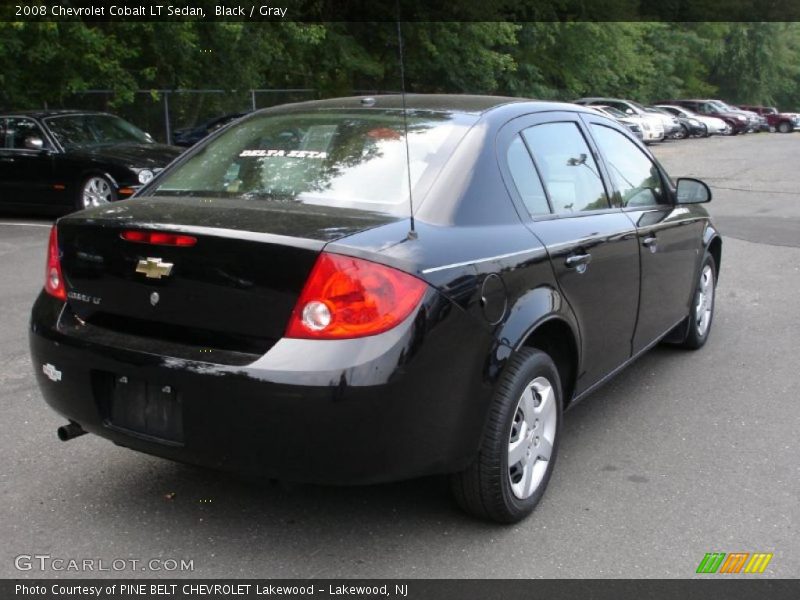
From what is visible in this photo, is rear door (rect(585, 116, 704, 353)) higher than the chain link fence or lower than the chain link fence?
higher

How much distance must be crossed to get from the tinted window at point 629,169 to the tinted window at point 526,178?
869 millimetres

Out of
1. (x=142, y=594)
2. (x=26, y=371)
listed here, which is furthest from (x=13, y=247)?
(x=142, y=594)

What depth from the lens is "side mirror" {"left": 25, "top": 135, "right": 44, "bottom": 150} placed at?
11930mm

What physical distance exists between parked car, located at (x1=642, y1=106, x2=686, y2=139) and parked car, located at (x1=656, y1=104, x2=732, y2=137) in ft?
4.22

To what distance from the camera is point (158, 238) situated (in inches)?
121

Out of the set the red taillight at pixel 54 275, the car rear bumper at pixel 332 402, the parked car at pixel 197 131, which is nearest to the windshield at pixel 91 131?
the parked car at pixel 197 131

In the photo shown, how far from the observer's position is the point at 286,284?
2883 mm

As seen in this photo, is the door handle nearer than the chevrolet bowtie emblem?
No

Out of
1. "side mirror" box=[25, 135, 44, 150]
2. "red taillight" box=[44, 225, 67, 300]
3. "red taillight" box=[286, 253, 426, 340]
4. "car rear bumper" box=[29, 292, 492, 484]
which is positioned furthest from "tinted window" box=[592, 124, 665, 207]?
"side mirror" box=[25, 135, 44, 150]

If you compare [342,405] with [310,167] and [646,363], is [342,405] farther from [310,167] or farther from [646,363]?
[646,363]

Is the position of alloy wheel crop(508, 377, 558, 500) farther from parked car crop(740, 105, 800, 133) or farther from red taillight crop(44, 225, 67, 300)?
parked car crop(740, 105, 800, 133)

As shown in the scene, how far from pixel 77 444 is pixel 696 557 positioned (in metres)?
2.83

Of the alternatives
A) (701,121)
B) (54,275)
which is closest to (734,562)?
(54,275)

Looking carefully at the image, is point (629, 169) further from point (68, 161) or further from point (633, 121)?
point (633, 121)
